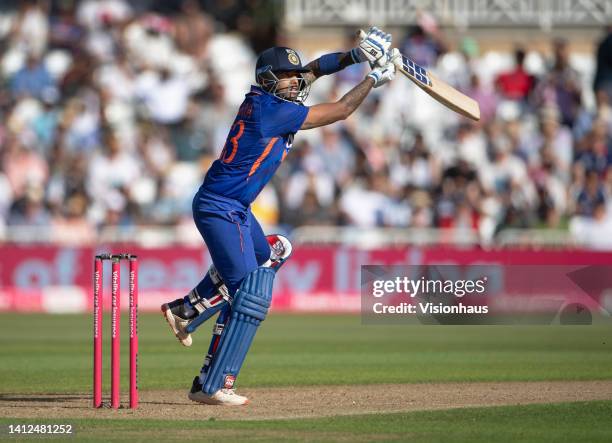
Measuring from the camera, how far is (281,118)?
7.63 metres

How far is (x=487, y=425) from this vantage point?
705cm

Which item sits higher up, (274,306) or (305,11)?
(305,11)

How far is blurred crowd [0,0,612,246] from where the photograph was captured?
16.6m

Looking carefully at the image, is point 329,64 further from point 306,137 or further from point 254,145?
point 306,137

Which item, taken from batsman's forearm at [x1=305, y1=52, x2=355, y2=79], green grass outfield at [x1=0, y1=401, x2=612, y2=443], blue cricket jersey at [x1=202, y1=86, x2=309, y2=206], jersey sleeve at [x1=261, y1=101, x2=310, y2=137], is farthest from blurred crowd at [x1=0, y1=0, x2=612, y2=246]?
green grass outfield at [x1=0, y1=401, x2=612, y2=443]

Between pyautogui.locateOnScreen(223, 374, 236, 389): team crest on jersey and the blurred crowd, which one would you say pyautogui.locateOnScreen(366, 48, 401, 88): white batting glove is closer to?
pyautogui.locateOnScreen(223, 374, 236, 389): team crest on jersey

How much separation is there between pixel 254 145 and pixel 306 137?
10.1m

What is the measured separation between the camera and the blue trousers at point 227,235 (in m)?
7.69

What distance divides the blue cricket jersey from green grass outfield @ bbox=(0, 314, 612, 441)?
1475 mm

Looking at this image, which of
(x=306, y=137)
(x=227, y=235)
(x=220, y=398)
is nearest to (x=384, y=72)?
(x=227, y=235)

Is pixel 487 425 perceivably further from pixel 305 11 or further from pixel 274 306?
pixel 305 11

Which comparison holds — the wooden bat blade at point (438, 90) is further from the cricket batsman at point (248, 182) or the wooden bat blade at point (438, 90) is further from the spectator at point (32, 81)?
the spectator at point (32, 81)

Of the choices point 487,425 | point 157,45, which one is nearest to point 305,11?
point 157,45

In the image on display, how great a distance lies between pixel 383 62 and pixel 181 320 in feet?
6.67
